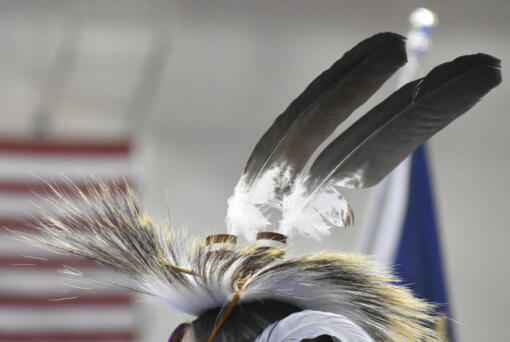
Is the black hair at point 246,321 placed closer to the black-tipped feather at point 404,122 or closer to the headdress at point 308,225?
the headdress at point 308,225

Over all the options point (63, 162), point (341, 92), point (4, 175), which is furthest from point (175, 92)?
point (341, 92)

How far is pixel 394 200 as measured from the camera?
183cm

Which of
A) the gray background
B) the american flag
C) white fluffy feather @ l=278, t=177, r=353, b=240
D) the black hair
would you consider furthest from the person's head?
the gray background

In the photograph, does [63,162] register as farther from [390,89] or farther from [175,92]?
[390,89]

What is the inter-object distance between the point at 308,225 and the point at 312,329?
0.18m

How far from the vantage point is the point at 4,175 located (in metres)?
2.36

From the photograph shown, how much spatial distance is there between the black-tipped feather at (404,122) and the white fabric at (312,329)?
213 mm

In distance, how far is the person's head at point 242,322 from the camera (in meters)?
0.64

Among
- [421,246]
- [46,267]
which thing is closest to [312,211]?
→ [421,246]

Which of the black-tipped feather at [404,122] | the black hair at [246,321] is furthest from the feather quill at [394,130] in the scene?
the black hair at [246,321]

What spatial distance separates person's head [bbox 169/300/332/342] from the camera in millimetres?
638

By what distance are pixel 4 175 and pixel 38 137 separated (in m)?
0.19

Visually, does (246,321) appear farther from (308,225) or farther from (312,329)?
(308,225)

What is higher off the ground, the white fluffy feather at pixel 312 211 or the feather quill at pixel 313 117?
the feather quill at pixel 313 117
